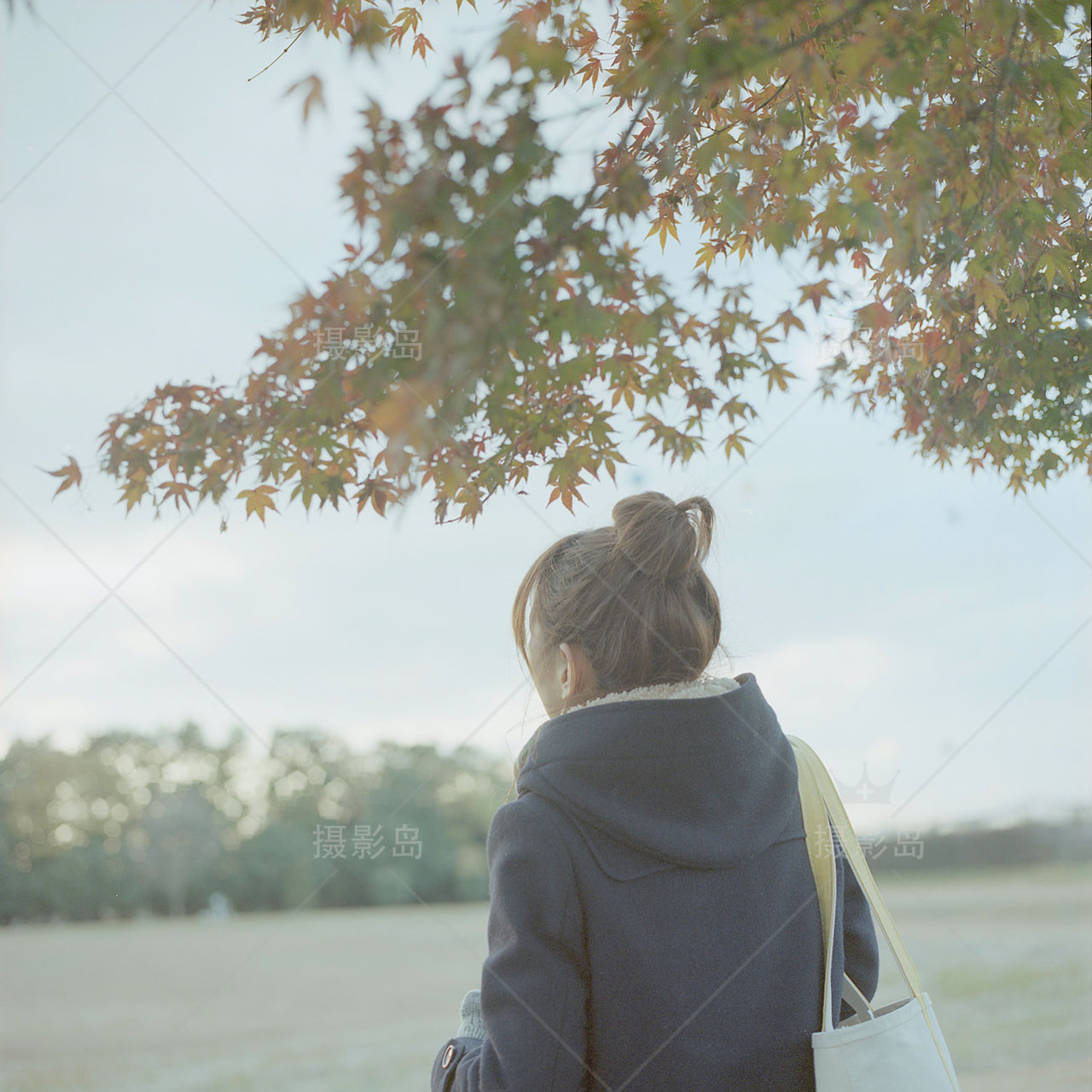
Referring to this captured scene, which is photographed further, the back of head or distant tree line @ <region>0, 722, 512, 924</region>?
distant tree line @ <region>0, 722, 512, 924</region>

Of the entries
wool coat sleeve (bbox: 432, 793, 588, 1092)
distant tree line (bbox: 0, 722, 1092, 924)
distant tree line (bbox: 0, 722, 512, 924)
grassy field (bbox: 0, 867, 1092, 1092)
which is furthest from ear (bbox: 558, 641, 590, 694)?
grassy field (bbox: 0, 867, 1092, 1092)

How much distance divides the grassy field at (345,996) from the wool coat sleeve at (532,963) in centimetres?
447

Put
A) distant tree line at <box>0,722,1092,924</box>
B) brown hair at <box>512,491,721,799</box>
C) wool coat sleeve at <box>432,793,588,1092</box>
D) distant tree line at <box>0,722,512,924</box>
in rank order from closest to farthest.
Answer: wool coat sleeve at <box>432,793,588,1092</box> < brown hair at <box>512,491,721,799</box> < distant tree line at <box>0,722,1092,924</box> < distant tree line at <box>0,722,512,924</box>

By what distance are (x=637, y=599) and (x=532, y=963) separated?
0.95ft

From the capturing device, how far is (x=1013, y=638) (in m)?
2.19

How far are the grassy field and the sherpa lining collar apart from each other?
175 inches

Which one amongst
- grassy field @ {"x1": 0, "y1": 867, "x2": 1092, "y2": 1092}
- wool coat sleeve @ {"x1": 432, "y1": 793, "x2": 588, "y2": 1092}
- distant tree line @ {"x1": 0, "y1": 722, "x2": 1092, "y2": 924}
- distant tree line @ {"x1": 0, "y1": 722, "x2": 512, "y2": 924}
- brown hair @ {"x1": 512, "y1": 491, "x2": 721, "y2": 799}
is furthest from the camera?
grassy field @ {"x1": 0, "y1": 867, "x2": 1092, "y2": 1092}

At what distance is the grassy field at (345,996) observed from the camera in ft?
18.2

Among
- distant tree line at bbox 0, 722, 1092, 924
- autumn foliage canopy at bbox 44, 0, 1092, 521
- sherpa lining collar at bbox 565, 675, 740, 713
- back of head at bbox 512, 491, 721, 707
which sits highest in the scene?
autumn foliage canopy at bbox 44, 0, 1092, 521

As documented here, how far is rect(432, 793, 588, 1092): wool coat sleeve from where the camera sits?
612 mm

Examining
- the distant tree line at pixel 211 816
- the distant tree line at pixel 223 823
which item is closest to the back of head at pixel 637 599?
the distant tree line at pixel 223 823

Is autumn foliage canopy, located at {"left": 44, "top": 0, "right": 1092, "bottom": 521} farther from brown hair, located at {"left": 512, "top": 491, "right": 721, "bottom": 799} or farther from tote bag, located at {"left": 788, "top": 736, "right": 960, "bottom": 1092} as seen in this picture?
tote bag, located at {"left": 788, "top": 736, "right": 960, "bottom": 1092}

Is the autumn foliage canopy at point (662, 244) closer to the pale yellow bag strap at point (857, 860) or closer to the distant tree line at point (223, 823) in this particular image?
the pale yellow bag strap at point (857, 860)

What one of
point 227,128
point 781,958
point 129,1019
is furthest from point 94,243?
point 129,1019
